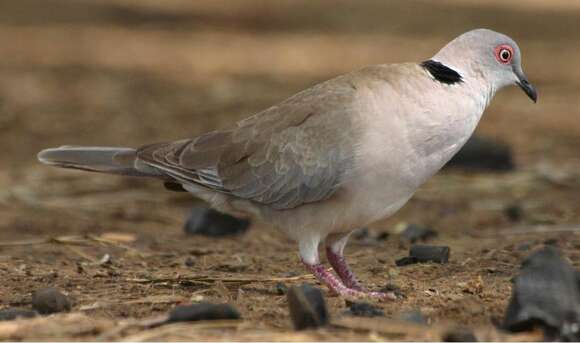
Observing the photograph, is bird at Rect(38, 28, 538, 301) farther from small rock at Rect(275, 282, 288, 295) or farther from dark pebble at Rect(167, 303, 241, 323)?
dark pebble at Rect(167, 303, 241, 323)

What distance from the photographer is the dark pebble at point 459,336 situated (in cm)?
392

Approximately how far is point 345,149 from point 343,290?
62 cm

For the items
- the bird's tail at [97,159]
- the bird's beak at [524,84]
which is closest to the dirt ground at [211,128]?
the bird's tail at [97,159]

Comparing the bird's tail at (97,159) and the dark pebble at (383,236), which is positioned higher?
the bird's tail at (97,159)

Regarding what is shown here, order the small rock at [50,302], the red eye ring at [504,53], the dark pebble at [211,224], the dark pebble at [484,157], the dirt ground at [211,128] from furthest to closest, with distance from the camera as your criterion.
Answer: the dark pebble at [484,157] < the dark pebble at [211,224] < the red eye ring at [504,53] < the dirt ground at [211,128] < the small rock at [50,302]

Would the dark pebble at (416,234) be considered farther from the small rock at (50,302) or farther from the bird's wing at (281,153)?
the small rock at (50,302)

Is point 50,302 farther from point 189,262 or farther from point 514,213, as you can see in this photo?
point 514,213

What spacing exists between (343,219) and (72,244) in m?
1.98

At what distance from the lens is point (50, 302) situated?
176 inches

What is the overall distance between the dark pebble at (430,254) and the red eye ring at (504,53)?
104 cm

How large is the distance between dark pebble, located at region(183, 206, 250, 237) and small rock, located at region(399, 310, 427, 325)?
306cm

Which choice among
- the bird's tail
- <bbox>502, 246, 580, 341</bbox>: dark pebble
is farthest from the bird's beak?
the bird's tail

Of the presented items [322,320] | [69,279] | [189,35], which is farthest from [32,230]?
[189,35]

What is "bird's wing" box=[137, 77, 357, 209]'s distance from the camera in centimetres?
495
